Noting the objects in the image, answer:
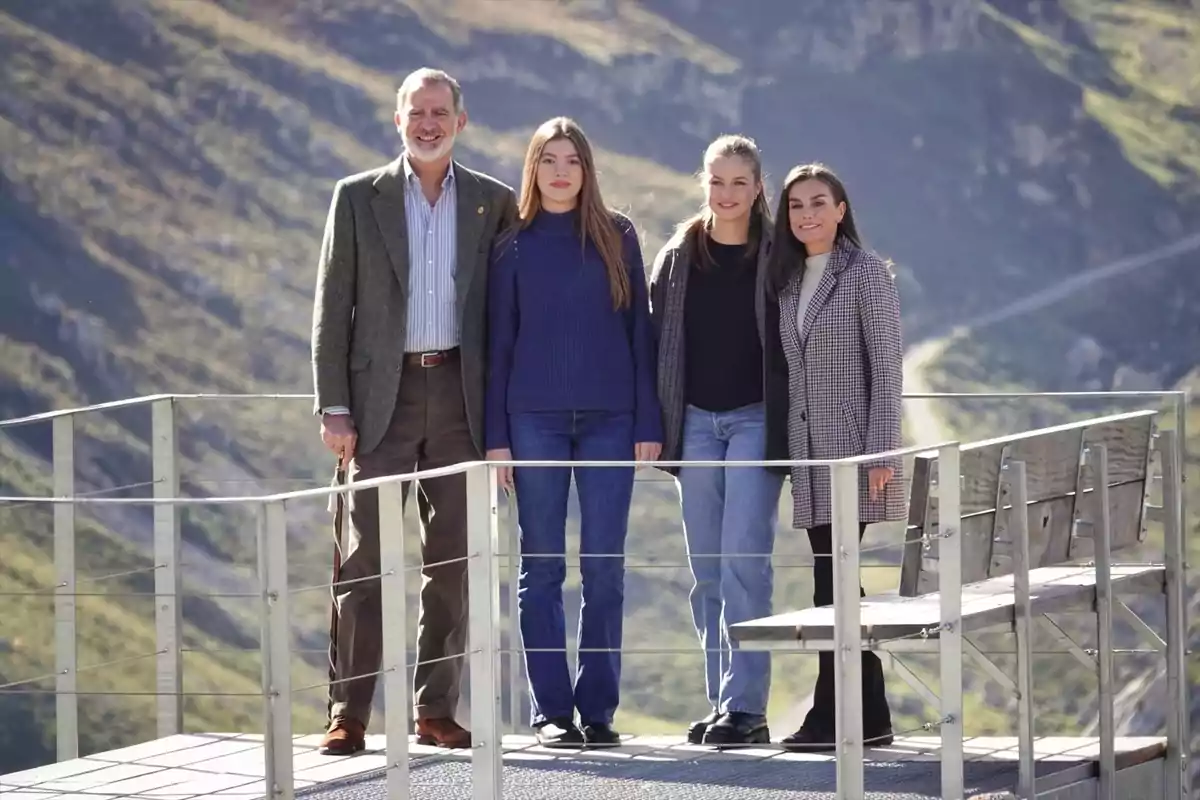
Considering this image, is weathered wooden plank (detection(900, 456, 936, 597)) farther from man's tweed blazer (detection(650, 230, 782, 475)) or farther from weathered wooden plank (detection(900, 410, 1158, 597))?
man's tweed blazer (detection(650, 230, 782, 475))

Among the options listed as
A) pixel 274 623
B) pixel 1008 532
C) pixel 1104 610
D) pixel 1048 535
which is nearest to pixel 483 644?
pixel 274 623

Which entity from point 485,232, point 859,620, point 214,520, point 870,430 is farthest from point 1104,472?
point 214,520

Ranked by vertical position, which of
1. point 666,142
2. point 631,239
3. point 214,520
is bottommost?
point 214,520

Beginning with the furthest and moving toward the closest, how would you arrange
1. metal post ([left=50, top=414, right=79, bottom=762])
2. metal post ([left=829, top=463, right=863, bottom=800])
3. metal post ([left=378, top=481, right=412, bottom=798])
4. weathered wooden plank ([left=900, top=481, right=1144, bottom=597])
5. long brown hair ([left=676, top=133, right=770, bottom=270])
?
metal post ([left=50, top=414, right=79, bottom=762]) < long brown hair ([left=676, top=133, right=770, bottom=270]) < weathered wooden plank ([left=900, top=481, right=1144, bottom=597]) < metal post ([left=829, top=463, right=863, bottom=800]) < metal post ([left=378, top=481, right=412, bottom=798])

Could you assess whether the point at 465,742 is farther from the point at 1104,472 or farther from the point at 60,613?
the point at 1104,472

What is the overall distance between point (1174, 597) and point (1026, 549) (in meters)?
0.78

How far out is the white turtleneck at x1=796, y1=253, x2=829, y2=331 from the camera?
3443 millimetres

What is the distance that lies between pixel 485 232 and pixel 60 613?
1089 mm

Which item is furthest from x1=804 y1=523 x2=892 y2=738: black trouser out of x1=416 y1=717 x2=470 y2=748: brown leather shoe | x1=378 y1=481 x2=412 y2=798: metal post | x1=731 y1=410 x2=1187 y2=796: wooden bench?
x1=378 y1=481 x2=412 y2=798: metal post

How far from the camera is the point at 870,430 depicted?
3.43 metres

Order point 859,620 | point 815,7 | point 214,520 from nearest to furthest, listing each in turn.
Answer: point 859,620
point 815,7
point 214,520

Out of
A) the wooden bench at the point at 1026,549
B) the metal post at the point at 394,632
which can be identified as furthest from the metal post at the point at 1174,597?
the metal post at the point at 394,632

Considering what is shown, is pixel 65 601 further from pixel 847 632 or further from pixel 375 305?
pixel 847 632

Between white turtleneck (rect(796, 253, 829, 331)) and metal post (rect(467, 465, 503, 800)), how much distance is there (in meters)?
0.66
